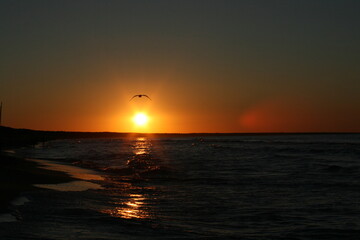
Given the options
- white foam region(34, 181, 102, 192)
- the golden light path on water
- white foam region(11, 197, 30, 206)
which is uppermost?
white foam region(34, 181, 102, 192)

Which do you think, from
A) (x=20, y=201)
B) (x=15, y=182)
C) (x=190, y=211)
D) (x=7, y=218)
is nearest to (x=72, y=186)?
(x=15, y=182)

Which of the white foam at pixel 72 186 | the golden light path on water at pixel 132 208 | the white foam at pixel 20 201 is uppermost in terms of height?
the white foam at pixel 72 186

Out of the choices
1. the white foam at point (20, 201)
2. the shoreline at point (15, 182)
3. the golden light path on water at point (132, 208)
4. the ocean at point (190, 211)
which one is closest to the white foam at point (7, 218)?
the ocean at point (190, 211)

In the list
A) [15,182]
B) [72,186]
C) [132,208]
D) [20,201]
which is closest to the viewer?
[20,201]

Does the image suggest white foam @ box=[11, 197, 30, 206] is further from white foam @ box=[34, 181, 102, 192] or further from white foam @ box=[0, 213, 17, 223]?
white foam @ box=[34, 181, 102, 192]

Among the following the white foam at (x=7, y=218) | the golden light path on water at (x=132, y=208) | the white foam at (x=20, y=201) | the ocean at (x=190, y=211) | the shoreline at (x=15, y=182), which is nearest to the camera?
the ocean at (x=190, y=211)

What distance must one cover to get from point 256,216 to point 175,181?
1188 cm

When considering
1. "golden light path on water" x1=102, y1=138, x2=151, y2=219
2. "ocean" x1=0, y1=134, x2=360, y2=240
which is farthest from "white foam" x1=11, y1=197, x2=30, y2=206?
"golden light path on water" x1=102, y1=138, x2=151, y2=219

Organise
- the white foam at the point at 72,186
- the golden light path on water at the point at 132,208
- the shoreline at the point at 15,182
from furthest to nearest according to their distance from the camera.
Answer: the white foam at the point at 72,186
the shoreline at the point at 15,182
the golden light path on water at the point at 132,208

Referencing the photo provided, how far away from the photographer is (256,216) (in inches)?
561

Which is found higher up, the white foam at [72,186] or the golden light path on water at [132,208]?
the white foam at [72,186]

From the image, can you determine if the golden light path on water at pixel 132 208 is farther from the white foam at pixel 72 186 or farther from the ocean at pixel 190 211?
the white foam at pixel 72 186

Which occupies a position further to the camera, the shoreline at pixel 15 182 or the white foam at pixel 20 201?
the shoreline at pixel 15 182

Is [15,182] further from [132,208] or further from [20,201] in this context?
[132,208]
